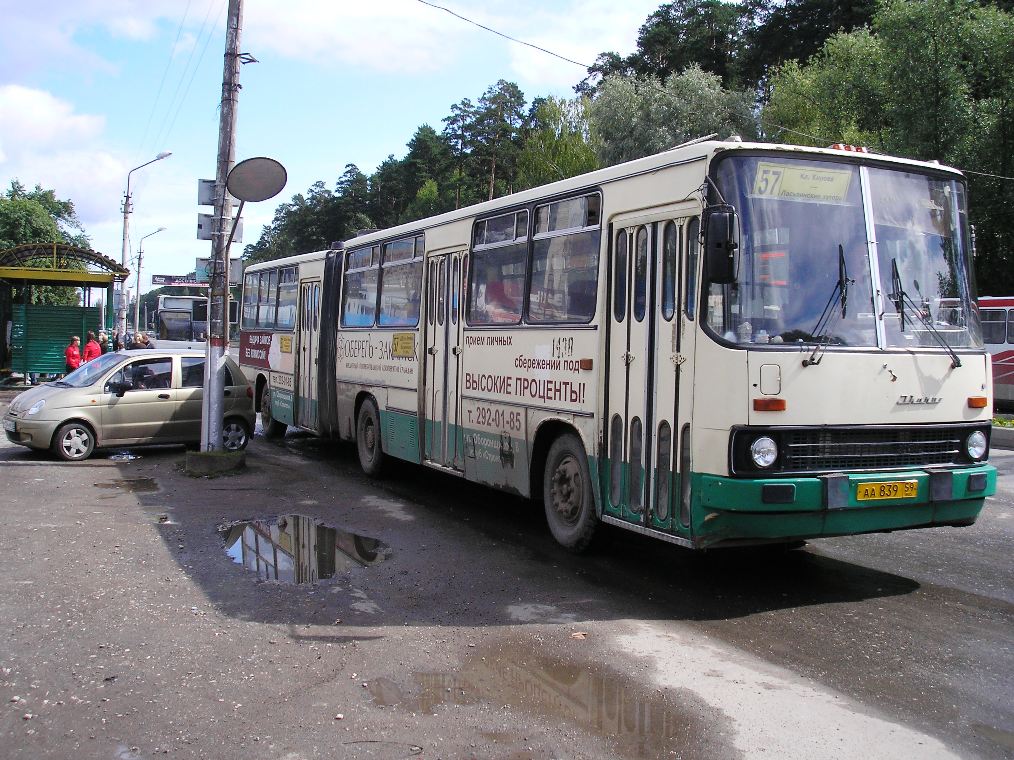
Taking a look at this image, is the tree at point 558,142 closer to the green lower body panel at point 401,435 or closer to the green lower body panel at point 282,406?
the green lower body panel at point 282,406

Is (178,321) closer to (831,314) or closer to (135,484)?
(135,484)

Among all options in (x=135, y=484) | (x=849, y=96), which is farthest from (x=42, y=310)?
(x=849, y=96)

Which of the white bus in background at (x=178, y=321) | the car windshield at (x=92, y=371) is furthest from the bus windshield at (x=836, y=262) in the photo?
the white bus in background at (x=178, y=321)

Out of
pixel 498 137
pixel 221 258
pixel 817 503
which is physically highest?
pixel 498 137

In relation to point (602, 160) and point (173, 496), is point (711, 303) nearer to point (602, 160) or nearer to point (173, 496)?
point (173, 496)

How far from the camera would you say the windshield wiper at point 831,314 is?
5.92 metres

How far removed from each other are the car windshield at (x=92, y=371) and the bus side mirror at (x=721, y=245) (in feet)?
34.2

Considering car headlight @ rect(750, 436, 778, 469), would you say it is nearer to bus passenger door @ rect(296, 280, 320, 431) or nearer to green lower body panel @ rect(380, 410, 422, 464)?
green lower body panel @ rect(380, 410, 422, 464)

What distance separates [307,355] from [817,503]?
991 cm

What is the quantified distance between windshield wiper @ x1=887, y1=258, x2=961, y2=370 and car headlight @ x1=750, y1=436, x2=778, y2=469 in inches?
53.3

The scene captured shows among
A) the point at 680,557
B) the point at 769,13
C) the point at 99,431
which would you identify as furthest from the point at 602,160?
the point at 680,557

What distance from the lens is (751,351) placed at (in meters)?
5.83

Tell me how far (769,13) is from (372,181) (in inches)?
1720

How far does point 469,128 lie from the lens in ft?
237
